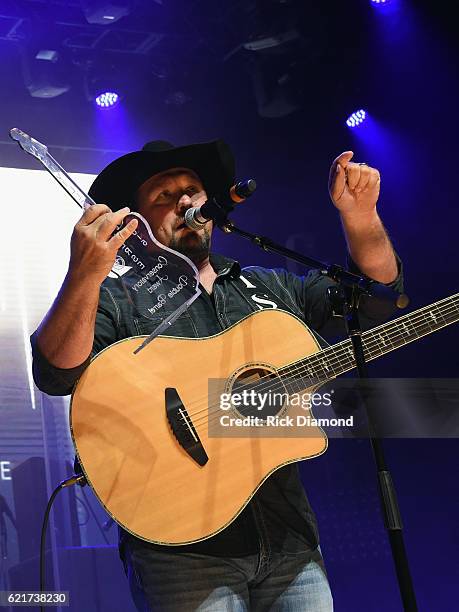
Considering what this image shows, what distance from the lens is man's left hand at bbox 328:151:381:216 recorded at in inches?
79.7

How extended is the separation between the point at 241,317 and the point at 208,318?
0.31ft

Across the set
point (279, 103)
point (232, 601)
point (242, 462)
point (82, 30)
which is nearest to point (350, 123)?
point (279, 103)

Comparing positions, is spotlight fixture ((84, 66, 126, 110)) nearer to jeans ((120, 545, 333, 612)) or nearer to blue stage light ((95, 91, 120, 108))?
blue stage light ((95, 91, 120, 108))

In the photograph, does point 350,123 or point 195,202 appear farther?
point 350,123

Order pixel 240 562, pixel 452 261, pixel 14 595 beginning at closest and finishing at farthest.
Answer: pixel 240 562 < pixel 14 595 < pixel 452 261

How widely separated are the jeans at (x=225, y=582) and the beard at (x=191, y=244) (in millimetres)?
834

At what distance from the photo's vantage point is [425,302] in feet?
14.2

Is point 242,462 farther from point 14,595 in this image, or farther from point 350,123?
point 350,123

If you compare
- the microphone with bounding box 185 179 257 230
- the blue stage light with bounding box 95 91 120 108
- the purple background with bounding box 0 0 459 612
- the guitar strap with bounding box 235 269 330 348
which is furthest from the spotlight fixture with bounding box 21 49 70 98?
the microphone with bounding box 185 179 257 230

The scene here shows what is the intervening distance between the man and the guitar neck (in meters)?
0.10

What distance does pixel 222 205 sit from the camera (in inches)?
76.0

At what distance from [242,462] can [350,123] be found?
295 centimetres

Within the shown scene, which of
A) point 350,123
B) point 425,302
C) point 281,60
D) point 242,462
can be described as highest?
point 281,60

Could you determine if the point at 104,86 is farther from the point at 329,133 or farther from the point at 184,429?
the point at 184,429
